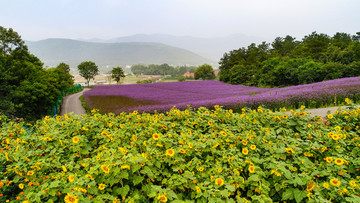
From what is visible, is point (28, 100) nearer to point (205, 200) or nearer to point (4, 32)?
point (4, 32)

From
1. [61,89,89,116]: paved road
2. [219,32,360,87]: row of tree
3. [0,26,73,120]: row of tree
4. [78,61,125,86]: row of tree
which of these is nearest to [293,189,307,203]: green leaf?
[61,89,89,116]: paved road

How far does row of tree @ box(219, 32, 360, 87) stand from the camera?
72.3 feet

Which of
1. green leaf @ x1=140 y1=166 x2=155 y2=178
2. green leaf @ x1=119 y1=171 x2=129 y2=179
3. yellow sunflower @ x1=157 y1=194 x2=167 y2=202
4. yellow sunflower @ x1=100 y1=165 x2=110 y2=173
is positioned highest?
yellow sunflower @ x1=100 y1=165 x2=110 y2=173

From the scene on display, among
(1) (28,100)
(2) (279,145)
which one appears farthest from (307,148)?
(1) (28,100)

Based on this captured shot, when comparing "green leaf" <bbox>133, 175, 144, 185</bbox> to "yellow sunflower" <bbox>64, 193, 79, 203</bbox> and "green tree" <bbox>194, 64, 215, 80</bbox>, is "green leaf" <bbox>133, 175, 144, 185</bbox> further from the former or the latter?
"green tree" <bbox>194, 64, 215, 80</bbox>

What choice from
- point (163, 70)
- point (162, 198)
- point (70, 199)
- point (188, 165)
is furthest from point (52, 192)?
point (163, 70)

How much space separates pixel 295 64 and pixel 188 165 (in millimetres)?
30636

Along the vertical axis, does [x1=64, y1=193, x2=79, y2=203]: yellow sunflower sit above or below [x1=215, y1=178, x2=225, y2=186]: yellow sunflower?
above

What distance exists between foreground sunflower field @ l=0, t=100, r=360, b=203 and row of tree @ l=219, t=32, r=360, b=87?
24062 mm

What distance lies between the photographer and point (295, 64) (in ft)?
87.1

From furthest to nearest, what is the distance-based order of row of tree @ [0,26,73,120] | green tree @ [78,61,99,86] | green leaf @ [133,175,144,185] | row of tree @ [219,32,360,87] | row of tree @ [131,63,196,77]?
row of tree @ [131,63,196,77]
green tree @ [78,61,99,86]
row of tree @ [219,32,360,87]
row of tree @ [0,26,73,120]
green leaf @ [133,175,144,185]

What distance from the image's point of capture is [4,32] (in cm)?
1591

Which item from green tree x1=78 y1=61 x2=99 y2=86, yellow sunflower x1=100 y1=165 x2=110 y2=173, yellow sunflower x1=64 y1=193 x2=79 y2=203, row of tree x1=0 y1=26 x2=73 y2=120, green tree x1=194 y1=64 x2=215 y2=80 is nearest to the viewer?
yellow sunflower x1=64 y1=193 x2=79 y2=203

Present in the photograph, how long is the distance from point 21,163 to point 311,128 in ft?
15.1
